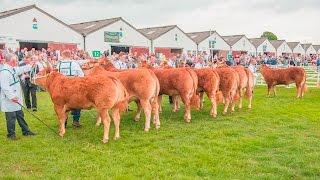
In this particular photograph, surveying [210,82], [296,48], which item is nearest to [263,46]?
[296,48]

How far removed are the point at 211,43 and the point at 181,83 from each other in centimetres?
4512

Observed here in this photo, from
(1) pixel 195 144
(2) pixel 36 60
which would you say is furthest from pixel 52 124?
(1) pixel 195 144

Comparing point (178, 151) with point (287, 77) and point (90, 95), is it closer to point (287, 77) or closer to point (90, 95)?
point (90, 95)

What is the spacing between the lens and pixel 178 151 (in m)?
8.52

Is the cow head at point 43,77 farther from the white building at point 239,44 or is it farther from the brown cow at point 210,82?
the white building at point 239,44

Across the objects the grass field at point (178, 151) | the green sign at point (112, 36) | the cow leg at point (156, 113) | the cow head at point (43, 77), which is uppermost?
the green sign at point (112, 36)

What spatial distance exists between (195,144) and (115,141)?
179 centimetres

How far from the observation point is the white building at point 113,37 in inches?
1567

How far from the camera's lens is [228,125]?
1145 centimetres

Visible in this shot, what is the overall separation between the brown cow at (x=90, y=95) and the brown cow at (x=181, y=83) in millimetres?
2429

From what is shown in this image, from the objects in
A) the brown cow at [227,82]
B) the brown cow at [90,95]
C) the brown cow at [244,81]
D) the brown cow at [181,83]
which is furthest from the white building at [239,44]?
the brown cow at [90,95]

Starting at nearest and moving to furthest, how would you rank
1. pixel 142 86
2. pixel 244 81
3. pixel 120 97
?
pixel 120 97 → pixel 142 86 → pixel 244 81

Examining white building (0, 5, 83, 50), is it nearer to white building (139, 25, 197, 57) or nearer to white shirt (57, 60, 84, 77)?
white building (139, 25, 197, 57)

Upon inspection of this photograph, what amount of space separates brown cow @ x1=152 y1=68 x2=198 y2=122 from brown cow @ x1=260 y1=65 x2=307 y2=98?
802 cm
